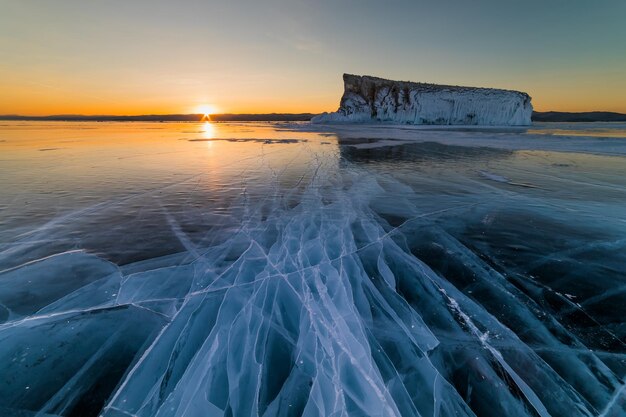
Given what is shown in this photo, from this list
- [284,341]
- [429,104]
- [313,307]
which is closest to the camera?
[284,341]

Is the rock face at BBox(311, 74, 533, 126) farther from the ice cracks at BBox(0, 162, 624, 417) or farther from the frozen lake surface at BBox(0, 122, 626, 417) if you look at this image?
the ice cracks at BBox(0, 162, 624, 417)

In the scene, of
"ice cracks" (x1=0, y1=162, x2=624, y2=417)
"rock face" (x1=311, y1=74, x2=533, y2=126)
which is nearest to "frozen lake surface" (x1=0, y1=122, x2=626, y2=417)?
"ice cracks" (x1=0, y1=162, x2=624, y2=417)

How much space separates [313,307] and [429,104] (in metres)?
54.8

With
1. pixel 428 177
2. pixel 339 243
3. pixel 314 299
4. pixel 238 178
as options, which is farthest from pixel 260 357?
pixel 428 177

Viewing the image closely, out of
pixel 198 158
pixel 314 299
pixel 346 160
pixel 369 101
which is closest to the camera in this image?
pixel 314 299

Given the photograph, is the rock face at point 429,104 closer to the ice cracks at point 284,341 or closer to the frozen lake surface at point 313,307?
the frozen lake surface at point 313,307

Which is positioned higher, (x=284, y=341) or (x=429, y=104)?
(x=429, y=104)

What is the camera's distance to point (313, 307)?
2785 millimetres

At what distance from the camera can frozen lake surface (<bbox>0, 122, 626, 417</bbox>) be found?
6.27 feet

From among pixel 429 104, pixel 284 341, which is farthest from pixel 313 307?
pixel 429 104

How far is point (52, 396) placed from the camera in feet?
6.10

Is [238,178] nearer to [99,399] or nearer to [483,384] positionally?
[99,399]

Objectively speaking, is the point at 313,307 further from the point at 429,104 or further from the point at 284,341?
the point at 429,104

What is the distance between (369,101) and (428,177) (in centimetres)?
5103
